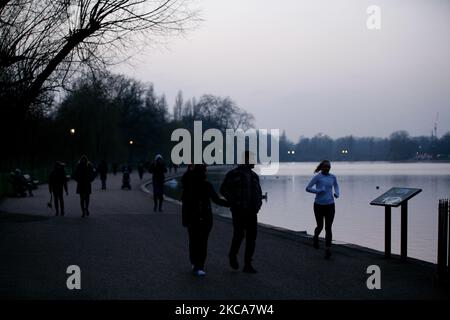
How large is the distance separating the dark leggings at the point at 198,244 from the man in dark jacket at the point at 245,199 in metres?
0.52

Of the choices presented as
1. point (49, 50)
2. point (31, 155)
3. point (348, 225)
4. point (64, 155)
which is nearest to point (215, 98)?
point (64, 155)

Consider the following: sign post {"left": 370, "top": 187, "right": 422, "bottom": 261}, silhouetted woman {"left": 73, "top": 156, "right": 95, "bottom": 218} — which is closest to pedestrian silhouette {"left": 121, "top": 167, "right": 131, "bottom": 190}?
silhouetted woman {"left": 73, "top": 156, "right": 95, "bottom": 218}

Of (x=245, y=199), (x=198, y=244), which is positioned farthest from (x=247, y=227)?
(x=198, y=244)

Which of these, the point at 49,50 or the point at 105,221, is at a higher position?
the point at 49,50

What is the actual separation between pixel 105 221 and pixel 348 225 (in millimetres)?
10384

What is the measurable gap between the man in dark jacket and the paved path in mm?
496

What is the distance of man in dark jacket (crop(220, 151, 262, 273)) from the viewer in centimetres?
1085

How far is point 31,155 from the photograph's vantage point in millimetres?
53500

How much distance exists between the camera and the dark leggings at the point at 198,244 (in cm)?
1052

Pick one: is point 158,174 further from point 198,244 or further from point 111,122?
point 111,122

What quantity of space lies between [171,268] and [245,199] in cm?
165

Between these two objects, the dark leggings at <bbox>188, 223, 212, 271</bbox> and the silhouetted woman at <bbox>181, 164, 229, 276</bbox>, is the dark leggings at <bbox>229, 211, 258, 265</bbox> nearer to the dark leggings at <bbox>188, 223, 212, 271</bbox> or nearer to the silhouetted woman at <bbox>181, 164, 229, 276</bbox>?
the silhouetted woman at <bbox>181, 164, 229, 276</bbox>

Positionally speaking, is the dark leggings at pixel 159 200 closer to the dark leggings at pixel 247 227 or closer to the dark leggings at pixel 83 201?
the dark leggings at pixel 83 201
